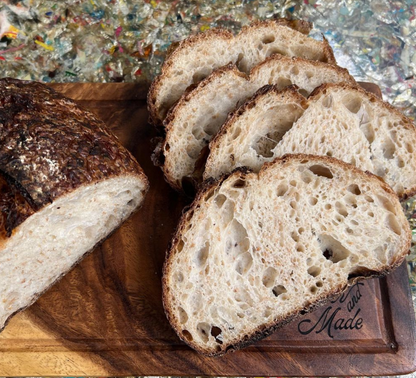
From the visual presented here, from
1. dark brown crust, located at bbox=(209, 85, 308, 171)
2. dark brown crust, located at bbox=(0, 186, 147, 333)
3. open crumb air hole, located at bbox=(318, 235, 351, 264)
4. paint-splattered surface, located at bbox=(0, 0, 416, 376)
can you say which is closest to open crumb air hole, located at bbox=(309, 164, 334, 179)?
open crumb air hole, located at bbox=(318, 235, 351, 264)

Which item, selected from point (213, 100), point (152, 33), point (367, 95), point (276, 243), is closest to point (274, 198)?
point (276, 243)

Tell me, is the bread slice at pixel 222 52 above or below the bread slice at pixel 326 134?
above

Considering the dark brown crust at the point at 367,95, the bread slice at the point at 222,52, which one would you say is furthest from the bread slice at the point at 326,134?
the bread slice at the point at 222,52

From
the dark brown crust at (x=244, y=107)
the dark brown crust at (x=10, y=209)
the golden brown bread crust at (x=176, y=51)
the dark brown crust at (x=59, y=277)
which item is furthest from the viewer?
the golden brown bread crust at (x=176, y=51)

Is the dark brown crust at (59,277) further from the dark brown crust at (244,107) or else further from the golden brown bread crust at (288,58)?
the golden brown bread crust at (288,58)

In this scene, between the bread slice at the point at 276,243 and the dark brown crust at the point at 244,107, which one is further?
the dark brown crust at the point at 244,107

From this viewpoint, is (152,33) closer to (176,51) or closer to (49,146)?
(176,51)

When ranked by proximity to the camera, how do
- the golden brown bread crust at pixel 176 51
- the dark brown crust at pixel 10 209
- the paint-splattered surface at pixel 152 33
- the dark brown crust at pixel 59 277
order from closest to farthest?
the dark brown crust at pixel 10 209, the dark brown crust at pixel 59 277, the golden brown bread crust at pixel 176 51, the paint-splattered surface at pixel 152 33
